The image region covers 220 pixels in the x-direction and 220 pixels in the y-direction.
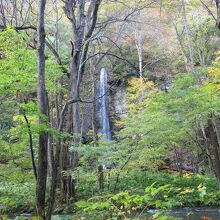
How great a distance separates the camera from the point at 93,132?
13.9 m

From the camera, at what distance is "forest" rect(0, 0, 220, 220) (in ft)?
18.7

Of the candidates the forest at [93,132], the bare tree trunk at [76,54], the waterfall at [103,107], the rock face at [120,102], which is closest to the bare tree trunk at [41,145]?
the forest at [93,132]

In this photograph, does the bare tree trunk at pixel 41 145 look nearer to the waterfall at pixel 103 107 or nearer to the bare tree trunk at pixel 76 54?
the bare tree trunk at pixel 76 54

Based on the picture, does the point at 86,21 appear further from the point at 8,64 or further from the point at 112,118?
the point at 112,118

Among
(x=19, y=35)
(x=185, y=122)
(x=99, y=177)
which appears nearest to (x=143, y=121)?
(x=185, y=122)

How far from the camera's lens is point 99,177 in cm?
1060

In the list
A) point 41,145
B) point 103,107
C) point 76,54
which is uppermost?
point 76,54

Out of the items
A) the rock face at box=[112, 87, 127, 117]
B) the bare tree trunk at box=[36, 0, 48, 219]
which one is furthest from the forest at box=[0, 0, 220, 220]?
the rock face at box=[112, 87, 127, 117]

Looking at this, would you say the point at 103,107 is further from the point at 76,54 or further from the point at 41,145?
the point at 41,145

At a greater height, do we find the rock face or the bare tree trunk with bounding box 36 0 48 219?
the rock face

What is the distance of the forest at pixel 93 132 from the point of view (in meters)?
5.68

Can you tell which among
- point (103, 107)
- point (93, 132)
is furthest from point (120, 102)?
point (93, 132)

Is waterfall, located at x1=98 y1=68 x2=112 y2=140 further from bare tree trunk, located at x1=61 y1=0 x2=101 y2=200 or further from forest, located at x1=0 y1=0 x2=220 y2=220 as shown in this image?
bare tree trunk, located at x1=61 y1=0 x2=101 y2=200

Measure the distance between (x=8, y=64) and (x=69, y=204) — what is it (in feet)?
20.6
